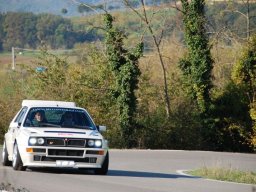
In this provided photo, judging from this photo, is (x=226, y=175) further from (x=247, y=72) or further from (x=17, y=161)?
(x=247, y=72)

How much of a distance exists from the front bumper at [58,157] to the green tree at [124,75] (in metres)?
22.1

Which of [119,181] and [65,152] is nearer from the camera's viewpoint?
[119,181]

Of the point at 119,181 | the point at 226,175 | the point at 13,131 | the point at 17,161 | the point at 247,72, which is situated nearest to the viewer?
the point at 119,181

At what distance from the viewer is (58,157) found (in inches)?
757

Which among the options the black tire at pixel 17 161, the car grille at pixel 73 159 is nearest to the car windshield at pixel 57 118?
the black tire at pixel 17 161

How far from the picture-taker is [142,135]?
140 feet

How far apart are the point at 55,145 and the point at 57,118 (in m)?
1.65

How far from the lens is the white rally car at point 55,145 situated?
1917 cm

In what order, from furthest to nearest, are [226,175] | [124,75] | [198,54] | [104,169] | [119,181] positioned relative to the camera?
[198,54]
[124,75]
[226,175]
[104,169]
[119,181]

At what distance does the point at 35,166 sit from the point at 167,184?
3099 millimetres

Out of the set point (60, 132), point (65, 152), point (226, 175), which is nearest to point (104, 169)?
point (65, 152)

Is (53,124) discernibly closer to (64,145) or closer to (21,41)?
(64,145)

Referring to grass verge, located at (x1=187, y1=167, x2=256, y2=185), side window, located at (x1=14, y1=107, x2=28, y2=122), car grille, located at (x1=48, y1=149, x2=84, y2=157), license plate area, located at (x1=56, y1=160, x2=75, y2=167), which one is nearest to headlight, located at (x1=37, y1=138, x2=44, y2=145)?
car grille, located at (x1=48, y1=149, x2=84, y2=157)

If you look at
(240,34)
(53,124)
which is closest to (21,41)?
(240,34)
